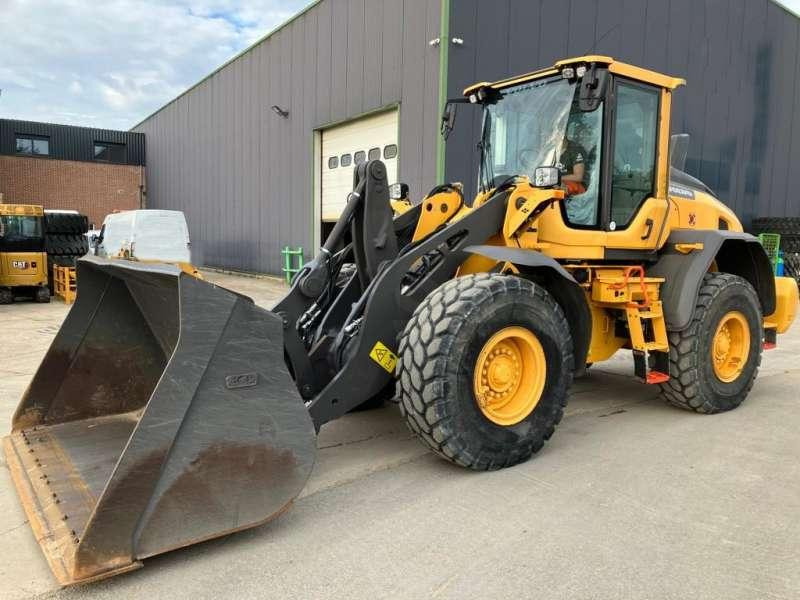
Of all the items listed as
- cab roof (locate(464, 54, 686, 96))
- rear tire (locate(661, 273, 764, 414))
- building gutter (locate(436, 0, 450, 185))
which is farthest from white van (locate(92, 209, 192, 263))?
rear tire (locate(661, 273, 764, 414))

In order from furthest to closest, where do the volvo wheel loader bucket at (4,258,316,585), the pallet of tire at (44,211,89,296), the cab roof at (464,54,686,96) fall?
1. the pallet of tire at (44,211,89,296)
2. the cab roof at (464,54,686,96)
3. the volvo wheel loader bucket at (4,258,316,585)

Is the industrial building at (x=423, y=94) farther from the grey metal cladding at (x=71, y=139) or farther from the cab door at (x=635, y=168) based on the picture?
the grey metal cladding at (x=71, y=139)

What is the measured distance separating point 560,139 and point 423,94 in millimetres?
7440

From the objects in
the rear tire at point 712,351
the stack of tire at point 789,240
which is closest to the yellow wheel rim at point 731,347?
the rear tire at point 712,351

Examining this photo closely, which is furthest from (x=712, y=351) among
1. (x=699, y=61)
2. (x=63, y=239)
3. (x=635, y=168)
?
(x=63, y=239)

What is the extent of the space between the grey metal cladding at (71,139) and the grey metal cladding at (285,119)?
2.47m

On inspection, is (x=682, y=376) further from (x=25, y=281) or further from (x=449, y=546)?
(x=25, y=281)

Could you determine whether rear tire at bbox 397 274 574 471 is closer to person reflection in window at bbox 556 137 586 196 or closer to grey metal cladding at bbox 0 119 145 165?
person reflection in window at bbox 556 137 586 196

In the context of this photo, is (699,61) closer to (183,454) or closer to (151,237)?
(151,237)

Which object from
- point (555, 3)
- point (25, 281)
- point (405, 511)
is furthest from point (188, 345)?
point (25, 281)

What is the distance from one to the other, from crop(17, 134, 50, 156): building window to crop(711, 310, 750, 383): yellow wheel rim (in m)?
29.9

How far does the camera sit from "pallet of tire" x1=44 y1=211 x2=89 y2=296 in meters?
15.0

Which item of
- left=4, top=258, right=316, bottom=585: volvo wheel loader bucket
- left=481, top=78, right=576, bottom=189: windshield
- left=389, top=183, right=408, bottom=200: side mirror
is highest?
left=481, top=78, right=576, bottom=189: windshield

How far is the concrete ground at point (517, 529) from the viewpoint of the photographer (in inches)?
102
